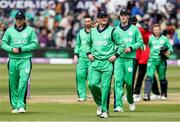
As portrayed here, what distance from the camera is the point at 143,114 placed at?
17.0m

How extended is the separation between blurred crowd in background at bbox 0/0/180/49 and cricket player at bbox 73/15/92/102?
59.3ft

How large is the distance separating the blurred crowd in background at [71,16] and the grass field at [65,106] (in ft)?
34.7

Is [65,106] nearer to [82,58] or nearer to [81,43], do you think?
[82,58]

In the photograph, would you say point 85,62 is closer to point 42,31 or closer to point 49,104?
point 49,104

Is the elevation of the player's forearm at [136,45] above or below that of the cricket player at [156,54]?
above

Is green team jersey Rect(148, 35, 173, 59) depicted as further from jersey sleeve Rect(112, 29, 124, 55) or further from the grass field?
jersey sleeve Rect(112, 29, 124, 55)

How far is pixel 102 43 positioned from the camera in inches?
642

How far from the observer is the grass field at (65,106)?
16.2 metres

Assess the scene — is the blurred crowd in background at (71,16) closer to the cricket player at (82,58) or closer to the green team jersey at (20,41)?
the cricket player at (82,58)

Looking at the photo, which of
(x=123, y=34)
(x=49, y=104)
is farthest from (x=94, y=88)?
(x=49, y=104)

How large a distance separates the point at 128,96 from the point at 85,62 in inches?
138

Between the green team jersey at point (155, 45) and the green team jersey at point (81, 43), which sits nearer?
the green team jersey at point (81, 43)

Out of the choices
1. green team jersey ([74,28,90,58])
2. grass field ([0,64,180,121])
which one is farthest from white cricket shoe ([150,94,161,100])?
green team jersey ([74,28,90,58])

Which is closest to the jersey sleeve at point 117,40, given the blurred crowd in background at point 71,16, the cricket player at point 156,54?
the cricket player at point 156,54
